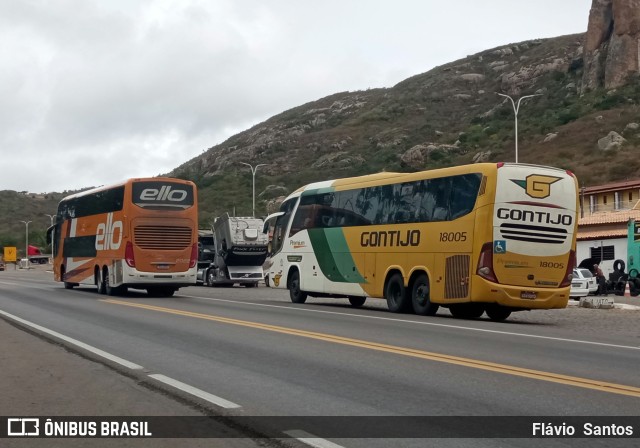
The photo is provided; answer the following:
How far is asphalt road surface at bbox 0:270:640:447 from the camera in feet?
25.3

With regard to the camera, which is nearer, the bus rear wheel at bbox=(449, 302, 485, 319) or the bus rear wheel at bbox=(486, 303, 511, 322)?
the bus rear wheel at bbox=(486, 303, 511, 322)

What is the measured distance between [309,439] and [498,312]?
15521 millimetres

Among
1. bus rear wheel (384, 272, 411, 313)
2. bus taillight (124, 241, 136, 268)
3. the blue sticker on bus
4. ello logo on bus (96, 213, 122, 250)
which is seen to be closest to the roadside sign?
ello logo on bus (96, 213, 122, 250)

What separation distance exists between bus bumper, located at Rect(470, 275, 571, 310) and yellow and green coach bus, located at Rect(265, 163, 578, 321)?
0.08ft

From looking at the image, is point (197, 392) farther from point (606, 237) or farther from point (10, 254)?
point (10, 254)

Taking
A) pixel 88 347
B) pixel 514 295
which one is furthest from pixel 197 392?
pixel 514 295

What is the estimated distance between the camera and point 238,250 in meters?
44.2

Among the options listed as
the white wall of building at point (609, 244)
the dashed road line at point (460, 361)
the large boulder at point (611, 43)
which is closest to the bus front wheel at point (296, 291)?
the dashed road line at point (460, 361)

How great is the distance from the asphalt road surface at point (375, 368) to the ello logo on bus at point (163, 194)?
9243 millimetres

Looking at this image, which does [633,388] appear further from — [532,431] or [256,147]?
[256,147]

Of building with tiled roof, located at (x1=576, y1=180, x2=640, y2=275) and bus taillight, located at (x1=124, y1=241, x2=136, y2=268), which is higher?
building with tiled roof, located at (x1=576, y1=180, x2=640, y2=275)

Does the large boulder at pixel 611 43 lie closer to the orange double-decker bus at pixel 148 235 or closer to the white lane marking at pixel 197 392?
the orange double-decker bus at pixel 148 235

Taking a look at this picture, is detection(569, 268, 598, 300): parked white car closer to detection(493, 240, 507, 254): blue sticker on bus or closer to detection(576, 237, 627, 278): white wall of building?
detection(576, 237, 627, 278): white wall of building

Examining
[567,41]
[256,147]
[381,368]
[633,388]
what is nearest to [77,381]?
[381,368]
